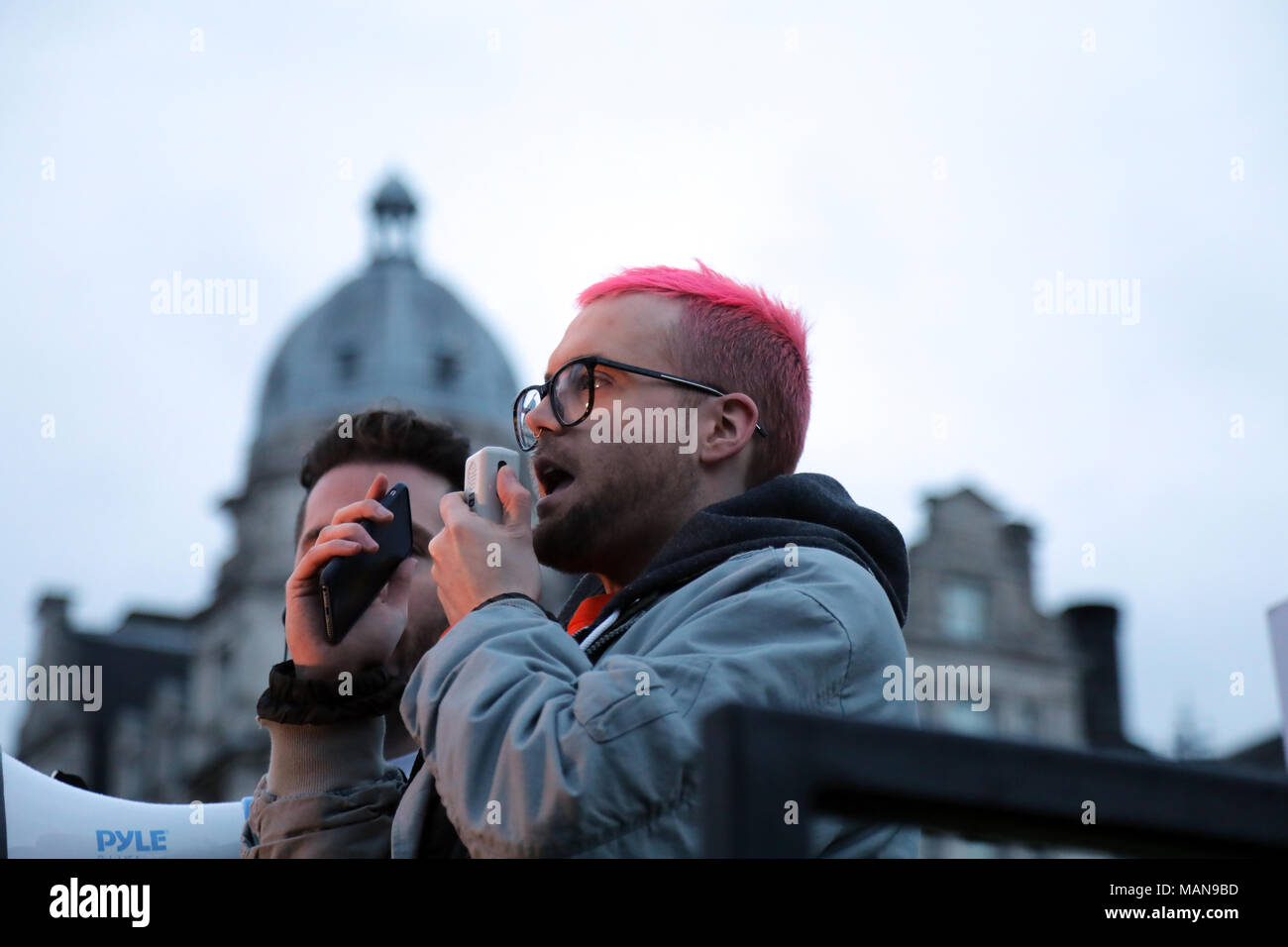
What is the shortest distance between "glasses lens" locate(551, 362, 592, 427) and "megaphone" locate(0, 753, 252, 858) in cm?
96

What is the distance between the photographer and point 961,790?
5.01 ft

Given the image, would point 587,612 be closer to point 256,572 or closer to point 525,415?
point 525,415

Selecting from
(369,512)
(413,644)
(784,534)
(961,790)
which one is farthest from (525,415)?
(961,790)

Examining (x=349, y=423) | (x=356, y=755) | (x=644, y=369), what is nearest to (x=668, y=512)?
(x=644, y=369)

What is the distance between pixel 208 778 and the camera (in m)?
45.6

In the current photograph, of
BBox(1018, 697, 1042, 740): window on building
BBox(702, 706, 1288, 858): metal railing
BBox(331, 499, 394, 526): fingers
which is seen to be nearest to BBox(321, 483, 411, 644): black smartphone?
BBox(331, 499, 394, 526): fingers

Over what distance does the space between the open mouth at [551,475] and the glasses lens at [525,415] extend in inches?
3.3

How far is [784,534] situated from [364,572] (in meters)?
0.68

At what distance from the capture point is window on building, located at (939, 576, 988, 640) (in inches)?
1201

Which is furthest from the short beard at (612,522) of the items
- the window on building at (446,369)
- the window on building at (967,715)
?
the window on building at (446,369)

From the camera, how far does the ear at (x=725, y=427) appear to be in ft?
10.8

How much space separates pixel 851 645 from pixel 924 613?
2805 cm

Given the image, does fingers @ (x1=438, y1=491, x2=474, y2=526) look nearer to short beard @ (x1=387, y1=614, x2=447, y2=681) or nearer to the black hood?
the black hood
